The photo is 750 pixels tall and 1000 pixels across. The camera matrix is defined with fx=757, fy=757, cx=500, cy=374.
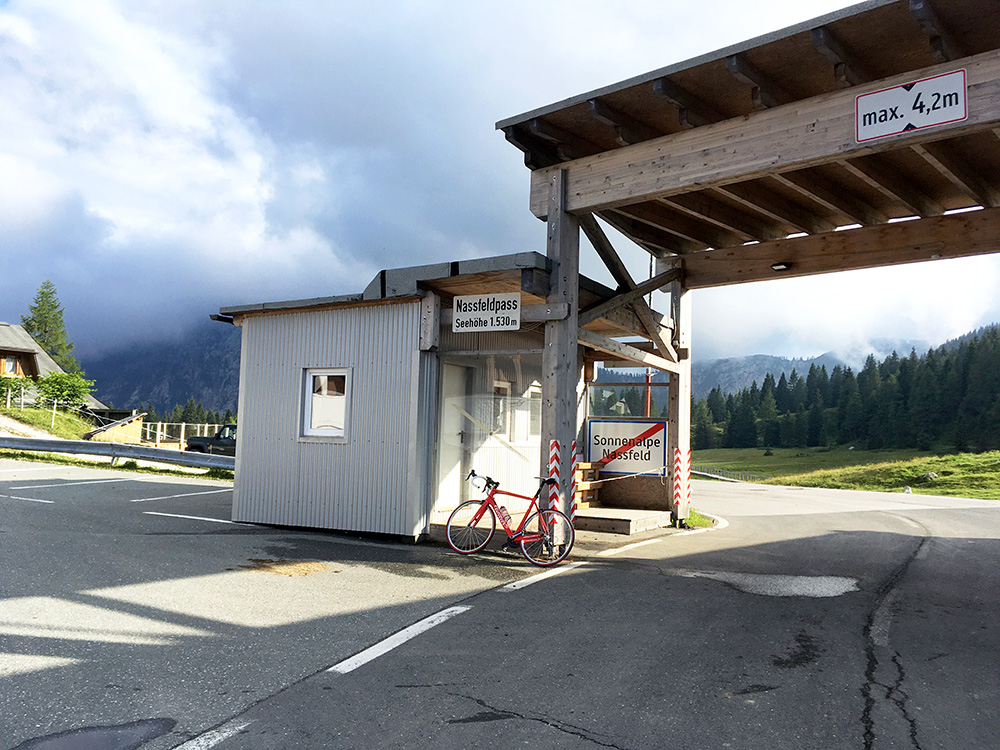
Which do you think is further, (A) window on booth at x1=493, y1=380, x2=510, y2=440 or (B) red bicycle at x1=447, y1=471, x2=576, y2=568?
(A) window on booth at x1=493, y1=380, x2=510, y2=440

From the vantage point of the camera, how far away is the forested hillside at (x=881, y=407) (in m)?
96.4

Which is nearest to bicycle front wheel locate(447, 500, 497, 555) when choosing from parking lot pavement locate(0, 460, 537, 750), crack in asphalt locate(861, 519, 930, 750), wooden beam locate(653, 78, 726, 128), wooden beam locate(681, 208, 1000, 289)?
parking lot pavement locate(0, 460, 537, 750)

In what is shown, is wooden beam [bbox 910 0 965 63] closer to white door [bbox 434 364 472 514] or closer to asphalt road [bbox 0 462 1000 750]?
asphalt road [bbox 0 462 1000 750]

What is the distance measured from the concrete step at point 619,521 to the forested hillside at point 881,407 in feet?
298

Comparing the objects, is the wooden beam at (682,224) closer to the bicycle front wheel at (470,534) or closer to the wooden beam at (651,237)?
the wooden beam at (651,237)

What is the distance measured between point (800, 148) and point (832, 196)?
8.71 ft

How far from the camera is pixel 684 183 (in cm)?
895

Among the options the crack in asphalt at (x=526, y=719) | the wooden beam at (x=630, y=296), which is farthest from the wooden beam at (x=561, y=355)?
the crack in asphalt at (x=526, y=719)

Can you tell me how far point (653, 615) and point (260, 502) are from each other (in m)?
7.38

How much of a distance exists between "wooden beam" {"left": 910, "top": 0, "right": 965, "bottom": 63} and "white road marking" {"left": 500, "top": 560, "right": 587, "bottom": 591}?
21.1 ft

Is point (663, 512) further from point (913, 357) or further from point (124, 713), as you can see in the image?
point (913, 357)

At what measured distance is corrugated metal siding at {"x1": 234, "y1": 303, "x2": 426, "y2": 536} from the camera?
10695 mm

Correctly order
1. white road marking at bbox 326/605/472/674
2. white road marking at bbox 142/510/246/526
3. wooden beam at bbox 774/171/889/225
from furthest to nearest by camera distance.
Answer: white road marking at bbox 142/510/246/526 < wooden beam at bbox 774/171/889/225 < white road marking at bbox 326/605/472/674

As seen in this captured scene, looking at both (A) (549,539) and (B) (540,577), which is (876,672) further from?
(A) (549,539)
